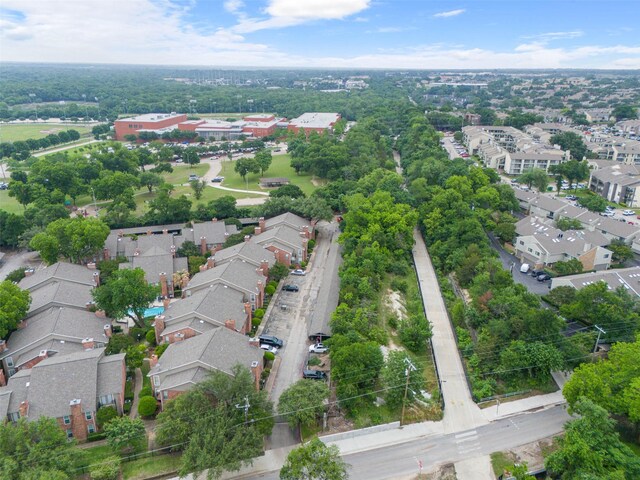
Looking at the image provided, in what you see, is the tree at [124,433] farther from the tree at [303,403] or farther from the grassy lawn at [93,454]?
the tree at [303,403]

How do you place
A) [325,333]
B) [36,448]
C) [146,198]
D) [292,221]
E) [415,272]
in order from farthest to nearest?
[146,198] < [292,221] < [415,272] < [325,333] < [36,448]

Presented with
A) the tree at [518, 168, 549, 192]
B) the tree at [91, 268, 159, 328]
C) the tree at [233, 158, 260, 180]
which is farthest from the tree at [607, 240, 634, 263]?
the tree at [233, 158, 260, 180]

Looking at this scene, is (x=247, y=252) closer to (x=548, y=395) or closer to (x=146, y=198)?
(x=548, y=395)

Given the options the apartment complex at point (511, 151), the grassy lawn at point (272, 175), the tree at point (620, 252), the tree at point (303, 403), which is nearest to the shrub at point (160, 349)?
the tree at point (303, 403)

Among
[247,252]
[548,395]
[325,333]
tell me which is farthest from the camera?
[247,252]

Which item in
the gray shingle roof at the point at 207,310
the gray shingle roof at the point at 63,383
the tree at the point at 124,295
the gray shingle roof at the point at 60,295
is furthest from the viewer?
the gray shingle roof at the point at 60,295

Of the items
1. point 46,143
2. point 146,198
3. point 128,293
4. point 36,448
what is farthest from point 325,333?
point 46,143

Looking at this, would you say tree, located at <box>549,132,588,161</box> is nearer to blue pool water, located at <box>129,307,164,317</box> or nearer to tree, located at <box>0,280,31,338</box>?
blue pool water, located at <box>129,307,164,317</box>
